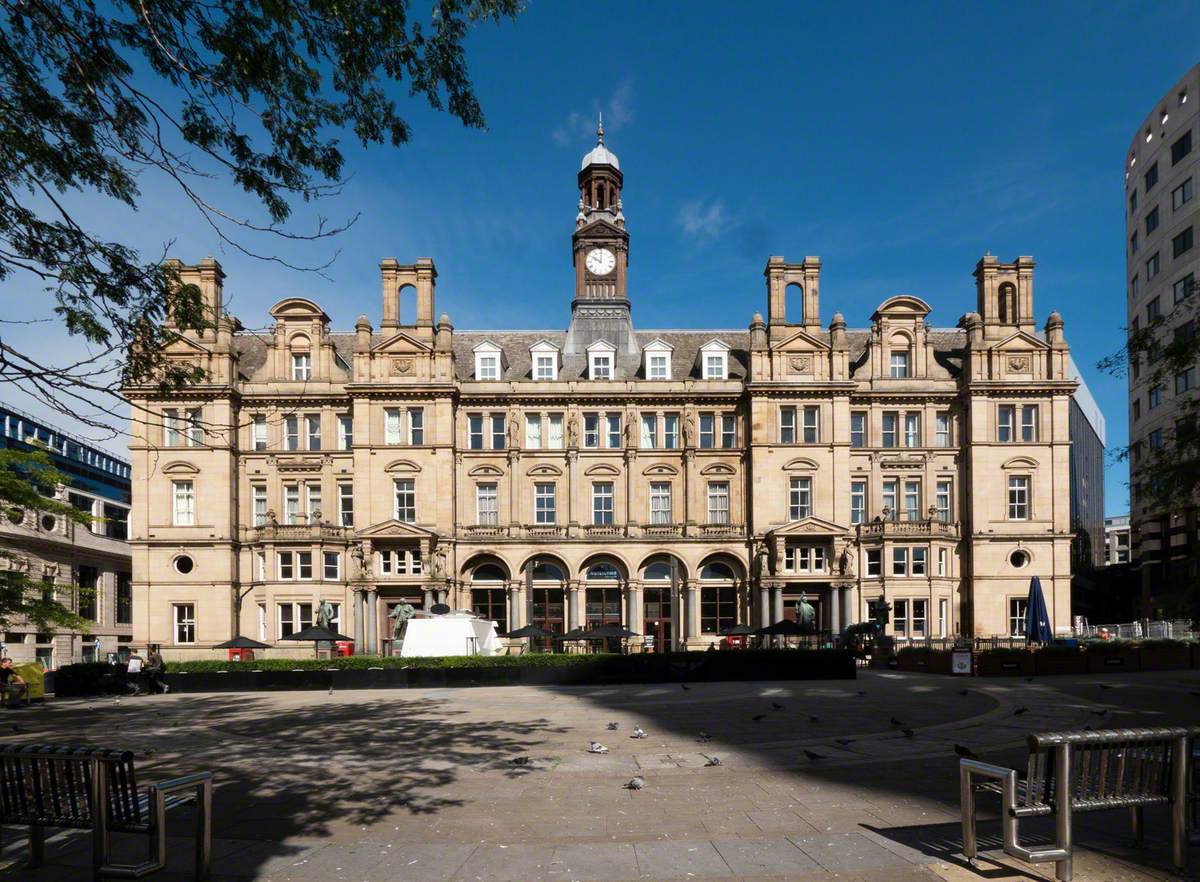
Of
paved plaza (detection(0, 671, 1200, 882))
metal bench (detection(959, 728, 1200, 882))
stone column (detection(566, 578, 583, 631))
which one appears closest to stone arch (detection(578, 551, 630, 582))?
stone column (detection(566, 578, 583, 631))

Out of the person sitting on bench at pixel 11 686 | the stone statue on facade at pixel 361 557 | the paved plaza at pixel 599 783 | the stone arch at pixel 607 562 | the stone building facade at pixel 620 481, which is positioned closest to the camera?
the paved plaza at pixel 599 783

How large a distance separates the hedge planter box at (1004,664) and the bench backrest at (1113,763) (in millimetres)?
26503

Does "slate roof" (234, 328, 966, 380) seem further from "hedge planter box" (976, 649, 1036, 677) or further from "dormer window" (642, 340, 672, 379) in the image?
"hedge planter box" (976, 649, 1036, 677)

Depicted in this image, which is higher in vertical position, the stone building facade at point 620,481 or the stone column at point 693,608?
the stone building facade at point 620,481

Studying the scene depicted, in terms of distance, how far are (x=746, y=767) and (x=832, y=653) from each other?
18.9 metres

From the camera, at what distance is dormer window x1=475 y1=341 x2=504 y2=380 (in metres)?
53.9

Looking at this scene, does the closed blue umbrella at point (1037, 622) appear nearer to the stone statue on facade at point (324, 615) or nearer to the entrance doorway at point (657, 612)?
the entrance doorway at point (657, 612)

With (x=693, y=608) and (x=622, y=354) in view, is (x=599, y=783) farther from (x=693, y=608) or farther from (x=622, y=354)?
(x=622, y=354)

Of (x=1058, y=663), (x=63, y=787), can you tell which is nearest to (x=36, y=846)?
(x=63, y=787)

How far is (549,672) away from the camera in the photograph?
32281 mm

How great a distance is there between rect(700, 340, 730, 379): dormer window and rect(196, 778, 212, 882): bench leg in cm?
4669

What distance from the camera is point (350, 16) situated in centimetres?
989

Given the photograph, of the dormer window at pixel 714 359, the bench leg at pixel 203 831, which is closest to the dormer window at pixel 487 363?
the dormer window at pixel 714 359

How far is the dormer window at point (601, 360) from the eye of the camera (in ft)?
177
